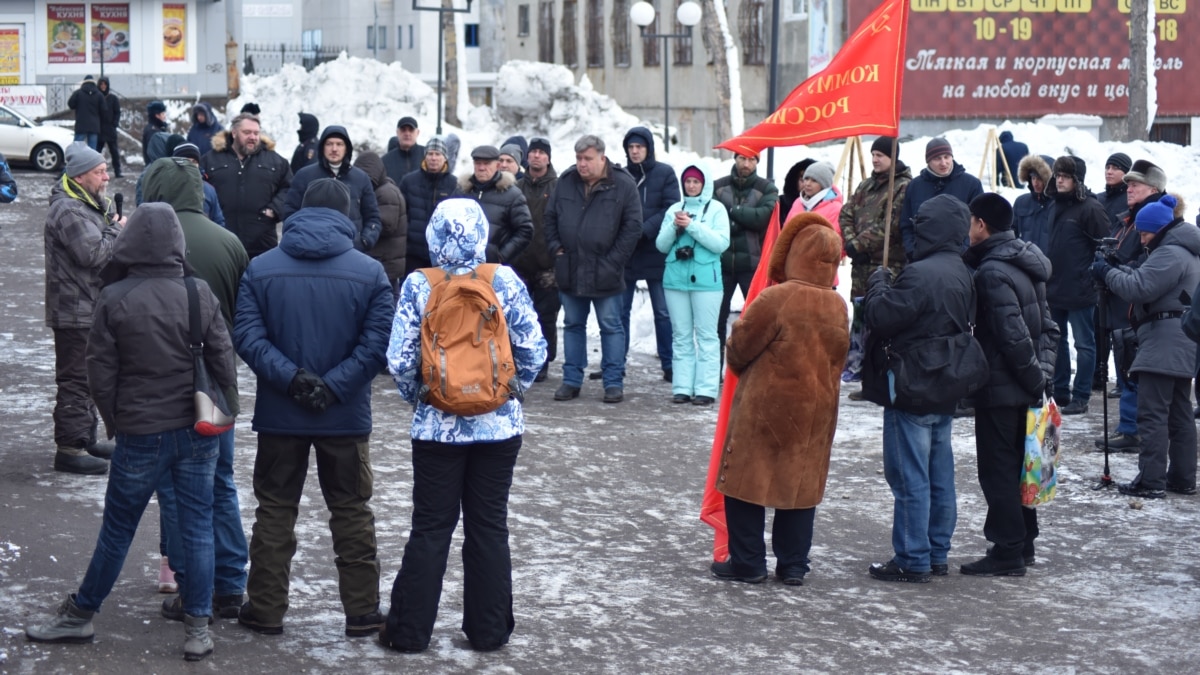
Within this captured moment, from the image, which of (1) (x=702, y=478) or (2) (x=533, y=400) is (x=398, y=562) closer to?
(1) (x=702, y=478)

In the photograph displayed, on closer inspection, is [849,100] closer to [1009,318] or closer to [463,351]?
[1009,318]

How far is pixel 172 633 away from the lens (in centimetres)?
613

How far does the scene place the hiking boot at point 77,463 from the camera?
8.84m

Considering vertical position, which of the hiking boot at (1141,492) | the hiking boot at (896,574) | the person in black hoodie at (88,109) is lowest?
the hiking boot at (896,574)

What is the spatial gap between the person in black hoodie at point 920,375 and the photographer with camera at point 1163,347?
2.15 meters

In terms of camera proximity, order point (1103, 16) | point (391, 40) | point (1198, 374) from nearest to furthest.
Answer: point (1198, 374) → point (1103, 16) → point (391, 40)

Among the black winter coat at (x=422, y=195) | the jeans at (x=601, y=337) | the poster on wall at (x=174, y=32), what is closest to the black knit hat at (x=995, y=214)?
the jeans at (x=601, y=337)

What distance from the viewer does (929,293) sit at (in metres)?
7.07

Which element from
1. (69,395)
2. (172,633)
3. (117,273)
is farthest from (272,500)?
(69,395)

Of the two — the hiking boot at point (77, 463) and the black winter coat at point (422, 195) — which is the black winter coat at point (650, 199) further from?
the hiking boot at point (77, 463)

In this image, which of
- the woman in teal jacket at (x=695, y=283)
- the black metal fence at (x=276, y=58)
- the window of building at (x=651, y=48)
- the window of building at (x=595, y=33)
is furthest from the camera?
the black metal fence at (x=276, y=58)

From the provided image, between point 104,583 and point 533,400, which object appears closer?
point 104,583

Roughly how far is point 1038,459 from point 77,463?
529 centimetres

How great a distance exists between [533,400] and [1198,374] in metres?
5.21
